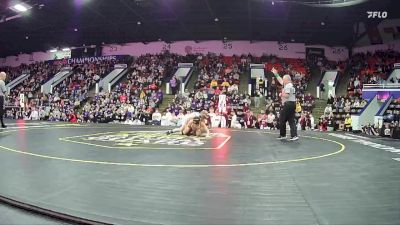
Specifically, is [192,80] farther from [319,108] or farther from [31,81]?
[31,81]

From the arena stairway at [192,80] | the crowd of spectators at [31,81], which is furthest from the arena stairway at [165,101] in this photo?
the crowd of spectators at [31,81]

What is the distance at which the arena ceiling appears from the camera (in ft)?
62.2

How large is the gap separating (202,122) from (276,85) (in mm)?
13418

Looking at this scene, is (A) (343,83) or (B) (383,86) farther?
(A) (343,83)

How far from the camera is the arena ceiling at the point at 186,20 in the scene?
18953 mm

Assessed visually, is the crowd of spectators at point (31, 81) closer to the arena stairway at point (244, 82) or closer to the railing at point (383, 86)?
the arena stairway at point (244, 82)

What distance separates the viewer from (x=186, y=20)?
22719 mm

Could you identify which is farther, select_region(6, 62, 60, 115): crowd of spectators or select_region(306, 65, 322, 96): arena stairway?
select_region(6, 62, 60, 115): crowd of spectators

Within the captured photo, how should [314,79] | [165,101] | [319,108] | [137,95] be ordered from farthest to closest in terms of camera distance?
[314,79], [137,95], [165,101], [319,108]

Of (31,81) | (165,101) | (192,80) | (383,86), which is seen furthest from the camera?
(31,81)

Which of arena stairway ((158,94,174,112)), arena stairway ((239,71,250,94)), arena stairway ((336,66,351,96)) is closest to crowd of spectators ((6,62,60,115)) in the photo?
arena stairway ((158,94,174,112))

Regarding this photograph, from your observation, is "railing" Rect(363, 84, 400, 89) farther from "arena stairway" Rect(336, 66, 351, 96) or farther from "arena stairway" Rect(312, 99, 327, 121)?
"arena stairway" Rect(336, 66, 351, 96)

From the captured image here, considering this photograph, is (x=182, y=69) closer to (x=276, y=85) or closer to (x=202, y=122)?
(x=276, y=85)

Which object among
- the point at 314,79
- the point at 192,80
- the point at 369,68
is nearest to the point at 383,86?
the point at 369,68
